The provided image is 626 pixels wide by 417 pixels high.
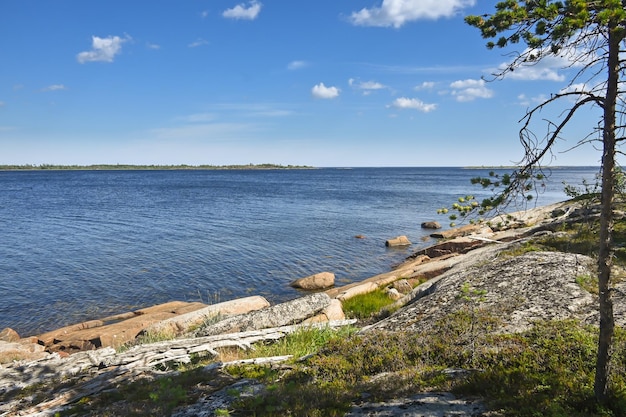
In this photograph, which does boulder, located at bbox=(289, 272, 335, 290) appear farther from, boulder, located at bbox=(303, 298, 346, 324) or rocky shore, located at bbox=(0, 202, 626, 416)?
boulder, located at bbox=(303, 298, 346, 324)

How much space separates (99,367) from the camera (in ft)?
24.2

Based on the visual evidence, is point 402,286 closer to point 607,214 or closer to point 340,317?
point 340,317

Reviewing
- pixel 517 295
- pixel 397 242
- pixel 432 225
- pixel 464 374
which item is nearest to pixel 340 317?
pixel 517 295

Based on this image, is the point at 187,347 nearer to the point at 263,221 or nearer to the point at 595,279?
the point at 595,279

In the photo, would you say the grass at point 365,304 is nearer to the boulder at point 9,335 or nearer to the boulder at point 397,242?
the boulder at point 9,335

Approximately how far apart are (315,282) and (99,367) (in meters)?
12.6

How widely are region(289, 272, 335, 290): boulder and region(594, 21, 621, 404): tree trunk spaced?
15.3 meters

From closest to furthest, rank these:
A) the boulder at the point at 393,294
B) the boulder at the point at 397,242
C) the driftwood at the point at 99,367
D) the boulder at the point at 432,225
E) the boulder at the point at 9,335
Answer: the driftwood at the point at 99,367 < the boulder at the point at 393,294 < the boulder at the point at 9,335 < the boulder at the point at 397,242 < the boulder at the point at 432,225

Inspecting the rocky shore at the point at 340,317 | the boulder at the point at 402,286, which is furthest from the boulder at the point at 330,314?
the boulder at the point at 402,286

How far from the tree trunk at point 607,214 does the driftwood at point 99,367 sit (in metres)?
→ 4.81

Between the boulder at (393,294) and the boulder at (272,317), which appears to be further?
the boulder at (393,294)

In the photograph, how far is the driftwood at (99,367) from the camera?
6.11m

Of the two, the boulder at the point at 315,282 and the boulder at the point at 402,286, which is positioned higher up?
the boulder at the point at 402,286

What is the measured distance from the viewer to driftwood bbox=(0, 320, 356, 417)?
20.1 ft
